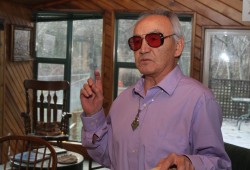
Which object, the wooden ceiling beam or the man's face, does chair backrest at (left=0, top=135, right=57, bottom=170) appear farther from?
the wooden ceiling beam

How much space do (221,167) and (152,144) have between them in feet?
0.77

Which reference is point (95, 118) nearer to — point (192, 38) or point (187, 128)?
point (187, 128)

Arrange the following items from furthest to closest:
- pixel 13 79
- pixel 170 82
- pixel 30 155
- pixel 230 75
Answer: pixel 13 79 → pixel 230 75 → pixel 30 155 → pixel 170 82

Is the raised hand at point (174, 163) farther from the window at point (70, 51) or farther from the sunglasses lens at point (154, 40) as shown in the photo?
the window at point (70, 51)

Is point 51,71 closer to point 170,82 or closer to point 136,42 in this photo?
point 136,42

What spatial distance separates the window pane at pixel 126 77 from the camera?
4645 mm

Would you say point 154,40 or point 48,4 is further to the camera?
point 48,4

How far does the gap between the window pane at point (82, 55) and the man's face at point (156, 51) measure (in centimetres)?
343

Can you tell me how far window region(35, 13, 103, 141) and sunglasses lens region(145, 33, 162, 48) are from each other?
11.3 feet

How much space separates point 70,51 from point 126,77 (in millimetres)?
901

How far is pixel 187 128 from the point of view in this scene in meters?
1.12

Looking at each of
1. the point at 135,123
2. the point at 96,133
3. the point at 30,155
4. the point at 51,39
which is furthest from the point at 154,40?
the point at 51,39

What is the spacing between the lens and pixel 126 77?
15.3ft

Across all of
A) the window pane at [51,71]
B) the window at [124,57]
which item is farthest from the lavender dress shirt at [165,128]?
the window pane at [51,71]
